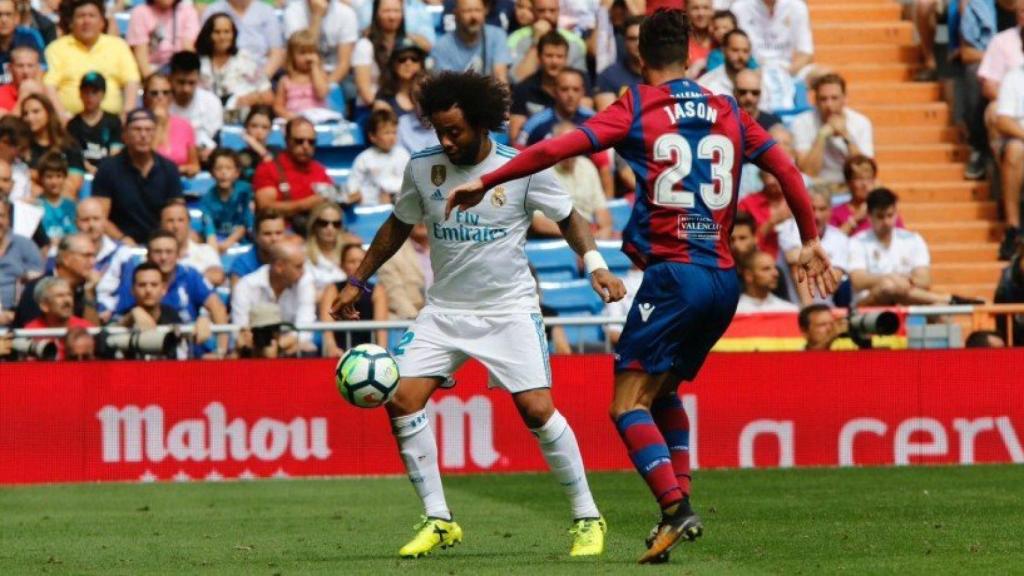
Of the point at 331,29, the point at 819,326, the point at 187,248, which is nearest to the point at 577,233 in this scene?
the point at 819,326

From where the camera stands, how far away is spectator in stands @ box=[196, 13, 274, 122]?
19.4m

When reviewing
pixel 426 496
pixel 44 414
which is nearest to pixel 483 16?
pixel 44 414

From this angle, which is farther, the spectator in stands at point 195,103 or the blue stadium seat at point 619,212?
the spectator in stands at point 195,103

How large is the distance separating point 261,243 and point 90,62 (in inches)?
130

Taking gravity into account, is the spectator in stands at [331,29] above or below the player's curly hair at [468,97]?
above

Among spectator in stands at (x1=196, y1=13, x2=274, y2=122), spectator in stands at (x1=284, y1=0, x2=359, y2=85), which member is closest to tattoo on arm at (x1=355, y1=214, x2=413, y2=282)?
spectator in stands at (x1=196, y1=13, x2=274, y2=122)

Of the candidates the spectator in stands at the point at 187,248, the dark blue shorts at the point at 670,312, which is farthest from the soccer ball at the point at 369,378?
the spectator in stands at the point at 187,248

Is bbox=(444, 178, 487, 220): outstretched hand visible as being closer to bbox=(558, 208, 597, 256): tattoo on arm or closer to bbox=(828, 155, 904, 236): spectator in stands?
bbox=(558, 208, 597, 256): tattoo on arm

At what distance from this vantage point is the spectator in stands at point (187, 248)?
56.3 feet

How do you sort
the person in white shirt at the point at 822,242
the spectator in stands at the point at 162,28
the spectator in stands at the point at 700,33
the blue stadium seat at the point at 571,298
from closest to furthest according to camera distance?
the person in white shirt at the point at 822,242 < the blue stadium seat at the point at 571,298 < the spectator in stands at the point at 162,28 < the spectator in stands at the point at 700,33

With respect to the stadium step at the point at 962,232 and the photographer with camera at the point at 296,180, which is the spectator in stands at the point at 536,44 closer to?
the photographer with camera at the point at 296,180

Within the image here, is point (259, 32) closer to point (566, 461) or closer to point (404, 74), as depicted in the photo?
point (404, 74)

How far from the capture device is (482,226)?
9766mm

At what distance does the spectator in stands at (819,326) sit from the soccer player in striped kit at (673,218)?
6631mm
